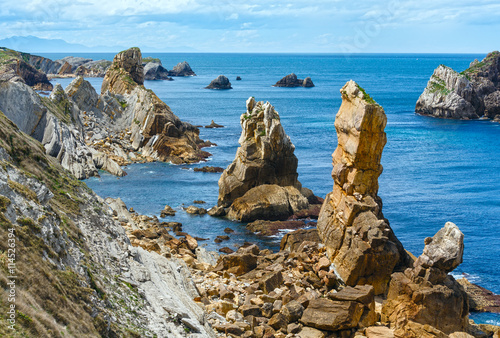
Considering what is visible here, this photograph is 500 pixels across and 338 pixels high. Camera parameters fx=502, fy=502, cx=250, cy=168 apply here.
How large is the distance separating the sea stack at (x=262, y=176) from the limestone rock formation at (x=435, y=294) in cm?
2539

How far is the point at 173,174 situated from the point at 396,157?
121ft

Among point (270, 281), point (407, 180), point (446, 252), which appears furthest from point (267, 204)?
point (446, 252)

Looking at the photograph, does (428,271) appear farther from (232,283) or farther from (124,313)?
Result: (124,313)

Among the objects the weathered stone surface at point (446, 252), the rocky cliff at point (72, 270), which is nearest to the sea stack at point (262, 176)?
the weathered stone surface at point (446, 252)

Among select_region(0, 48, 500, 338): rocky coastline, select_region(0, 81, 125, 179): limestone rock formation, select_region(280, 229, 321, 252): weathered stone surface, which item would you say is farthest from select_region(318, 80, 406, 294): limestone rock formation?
select_region(0, 81, 125, 179): limestone rock formation

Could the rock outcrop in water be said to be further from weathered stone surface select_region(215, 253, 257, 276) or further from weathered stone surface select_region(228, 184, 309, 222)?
weathered stone surface select_region(215, 253, 257, 276)

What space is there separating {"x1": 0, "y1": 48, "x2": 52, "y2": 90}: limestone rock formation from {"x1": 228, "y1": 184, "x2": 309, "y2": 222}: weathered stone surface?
10944 cm

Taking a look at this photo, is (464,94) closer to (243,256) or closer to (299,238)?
(299,238)

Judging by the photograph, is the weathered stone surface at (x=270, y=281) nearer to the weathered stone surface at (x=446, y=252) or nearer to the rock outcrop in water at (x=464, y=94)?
the weathered stone surface at (x=446, y=252)

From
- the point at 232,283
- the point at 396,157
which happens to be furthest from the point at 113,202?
the point at 396,157

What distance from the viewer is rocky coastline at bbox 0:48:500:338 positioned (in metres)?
16.0

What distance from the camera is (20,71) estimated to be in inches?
6216

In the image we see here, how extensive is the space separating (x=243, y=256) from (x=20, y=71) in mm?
147654

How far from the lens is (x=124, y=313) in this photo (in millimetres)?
17391
